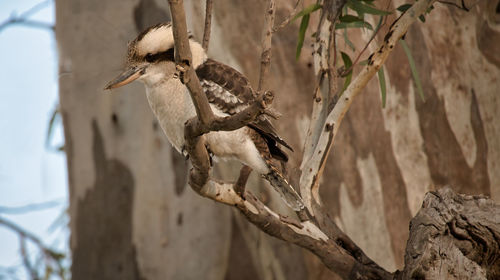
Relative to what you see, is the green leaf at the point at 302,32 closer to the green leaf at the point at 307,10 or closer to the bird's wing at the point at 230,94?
the green leaf at the point at 307,10

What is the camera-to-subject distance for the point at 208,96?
5.37ft

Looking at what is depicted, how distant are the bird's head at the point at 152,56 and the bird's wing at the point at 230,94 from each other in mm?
90

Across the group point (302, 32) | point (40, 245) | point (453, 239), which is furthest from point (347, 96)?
point (40, 245)

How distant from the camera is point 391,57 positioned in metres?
2.34

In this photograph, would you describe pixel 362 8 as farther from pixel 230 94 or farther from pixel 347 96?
pixel 230 94

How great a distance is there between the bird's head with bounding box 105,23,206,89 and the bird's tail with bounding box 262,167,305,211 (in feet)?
1.08

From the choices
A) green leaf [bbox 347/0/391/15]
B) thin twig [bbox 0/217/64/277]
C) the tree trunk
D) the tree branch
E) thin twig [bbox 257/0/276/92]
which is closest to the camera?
thin twig [bbox 257/0/276/92]

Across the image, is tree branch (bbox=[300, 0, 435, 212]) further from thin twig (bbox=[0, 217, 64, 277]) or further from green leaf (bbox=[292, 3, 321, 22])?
thin twig (bbox=[0, 217, 64, 277])

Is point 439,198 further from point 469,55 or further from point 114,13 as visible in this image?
point 114,13

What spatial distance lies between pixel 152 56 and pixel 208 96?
0.17 meters

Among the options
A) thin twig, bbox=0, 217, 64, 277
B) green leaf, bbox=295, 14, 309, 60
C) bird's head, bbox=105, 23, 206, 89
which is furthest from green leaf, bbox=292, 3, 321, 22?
thin twig, bbox=0, 217, 64, 277

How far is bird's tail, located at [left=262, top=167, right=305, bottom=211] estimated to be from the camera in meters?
1.59

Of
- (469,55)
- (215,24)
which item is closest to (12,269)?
(215,24)

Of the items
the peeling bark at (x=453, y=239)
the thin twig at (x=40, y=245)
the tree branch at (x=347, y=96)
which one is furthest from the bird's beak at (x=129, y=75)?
the thin twig at (x=40, y=245)
